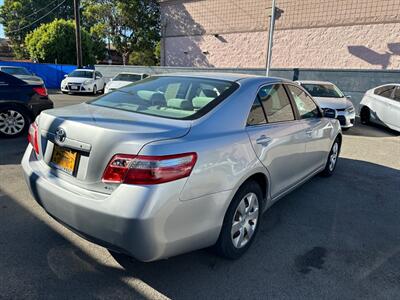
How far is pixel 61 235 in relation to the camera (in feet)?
9.88

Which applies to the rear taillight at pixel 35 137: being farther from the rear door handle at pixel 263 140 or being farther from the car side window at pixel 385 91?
the car side window at pixel 385 91

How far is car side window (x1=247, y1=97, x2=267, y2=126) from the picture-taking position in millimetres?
2809

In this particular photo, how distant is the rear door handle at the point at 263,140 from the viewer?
280 centimetres

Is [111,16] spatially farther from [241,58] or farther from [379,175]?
[379,175]

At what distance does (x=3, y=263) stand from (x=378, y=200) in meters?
4.35

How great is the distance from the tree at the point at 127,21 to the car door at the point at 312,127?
91.2 ft

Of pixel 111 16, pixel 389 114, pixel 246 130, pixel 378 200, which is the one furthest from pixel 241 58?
pixel 246 130

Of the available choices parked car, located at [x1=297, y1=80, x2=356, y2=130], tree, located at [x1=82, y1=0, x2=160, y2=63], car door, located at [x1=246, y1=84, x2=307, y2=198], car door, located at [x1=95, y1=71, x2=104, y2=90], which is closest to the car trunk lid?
car door, located at [x1=246, y1=84, x2=307, y2=198]

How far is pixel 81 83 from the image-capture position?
1730 cm

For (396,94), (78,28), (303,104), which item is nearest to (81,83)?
(78,28)

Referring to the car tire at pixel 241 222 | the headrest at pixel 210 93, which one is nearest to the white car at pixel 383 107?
the car tire at pixel 241 222

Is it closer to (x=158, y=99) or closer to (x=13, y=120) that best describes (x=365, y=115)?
(x=158, y=99)

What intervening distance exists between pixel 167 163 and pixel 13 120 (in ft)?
19.3

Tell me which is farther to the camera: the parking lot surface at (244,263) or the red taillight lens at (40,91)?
the red taillight lens at (40,91)
